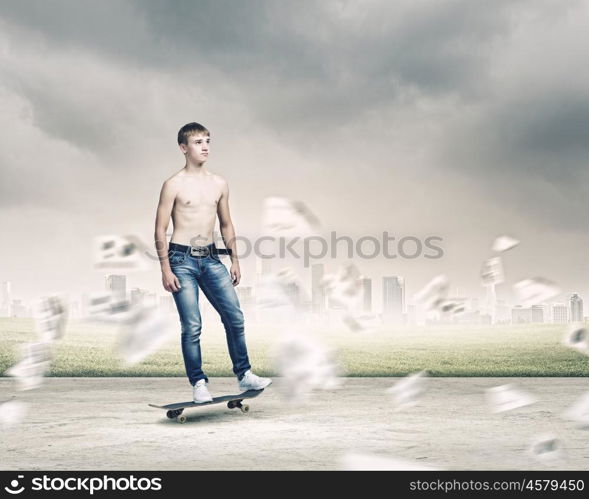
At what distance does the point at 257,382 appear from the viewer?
661 cm

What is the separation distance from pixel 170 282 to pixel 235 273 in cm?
64

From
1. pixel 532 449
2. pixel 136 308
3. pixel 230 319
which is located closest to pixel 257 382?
pixel 230 319

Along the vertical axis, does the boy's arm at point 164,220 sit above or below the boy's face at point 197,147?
below

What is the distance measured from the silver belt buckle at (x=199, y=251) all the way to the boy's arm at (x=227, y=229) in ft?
1.07

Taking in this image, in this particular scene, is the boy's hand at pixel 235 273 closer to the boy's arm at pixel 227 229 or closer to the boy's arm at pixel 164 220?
the boy's arm at pixel 227 229

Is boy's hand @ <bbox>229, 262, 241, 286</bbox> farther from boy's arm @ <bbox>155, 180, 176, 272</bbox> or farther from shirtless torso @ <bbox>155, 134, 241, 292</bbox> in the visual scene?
boy's arm @ <bbox>155, 180, 176, 272</bbox>

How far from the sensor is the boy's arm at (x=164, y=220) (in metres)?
6.11

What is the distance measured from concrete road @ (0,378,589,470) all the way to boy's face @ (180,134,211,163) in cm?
220

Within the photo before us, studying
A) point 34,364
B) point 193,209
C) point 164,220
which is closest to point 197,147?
point 193,209

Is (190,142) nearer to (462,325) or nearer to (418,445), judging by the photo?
(418,445)

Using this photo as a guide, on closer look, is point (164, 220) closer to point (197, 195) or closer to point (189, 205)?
point (189, 205)

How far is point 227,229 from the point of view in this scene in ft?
21.6

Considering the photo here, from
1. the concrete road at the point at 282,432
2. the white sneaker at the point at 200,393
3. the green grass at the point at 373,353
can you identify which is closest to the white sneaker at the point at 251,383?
the concrete road at the point at 282,432

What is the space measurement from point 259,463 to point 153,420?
1.97 m
